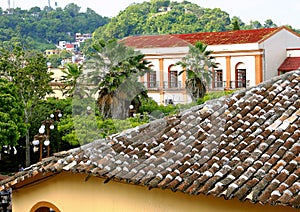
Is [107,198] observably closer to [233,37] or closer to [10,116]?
[10,116]

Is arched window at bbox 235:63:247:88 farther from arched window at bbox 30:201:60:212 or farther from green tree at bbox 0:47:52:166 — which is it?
arched window at bbox 30:201:60:212

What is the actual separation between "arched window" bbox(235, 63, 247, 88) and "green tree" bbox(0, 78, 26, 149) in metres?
14.3

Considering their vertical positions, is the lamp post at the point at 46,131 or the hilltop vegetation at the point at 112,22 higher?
the hilltop vegetation at the point at 112,22

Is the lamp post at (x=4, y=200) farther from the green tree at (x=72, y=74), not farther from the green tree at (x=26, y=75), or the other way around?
the green tree at (x=26, y=75)

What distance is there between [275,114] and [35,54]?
28.4 metres

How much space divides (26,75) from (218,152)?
2626 cm

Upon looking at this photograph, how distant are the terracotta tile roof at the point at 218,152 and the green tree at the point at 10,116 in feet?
57.4

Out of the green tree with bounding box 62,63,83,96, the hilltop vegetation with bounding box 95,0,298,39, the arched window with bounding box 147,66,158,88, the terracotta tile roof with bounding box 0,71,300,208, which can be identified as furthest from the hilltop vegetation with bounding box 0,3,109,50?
the terracotta tile roof with bounding box 0,71,300,208

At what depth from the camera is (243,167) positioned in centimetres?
748

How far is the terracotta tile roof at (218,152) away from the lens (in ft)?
23.7

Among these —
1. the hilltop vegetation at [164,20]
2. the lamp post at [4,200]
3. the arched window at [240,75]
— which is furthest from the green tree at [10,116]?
the hilltop vegetation at [164,20]

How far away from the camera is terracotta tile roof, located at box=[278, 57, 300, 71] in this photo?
130ft

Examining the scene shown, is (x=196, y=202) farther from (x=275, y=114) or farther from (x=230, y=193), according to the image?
(x=275, y=114)

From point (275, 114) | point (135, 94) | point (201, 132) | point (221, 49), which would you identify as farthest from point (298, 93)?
point (221, 49)
